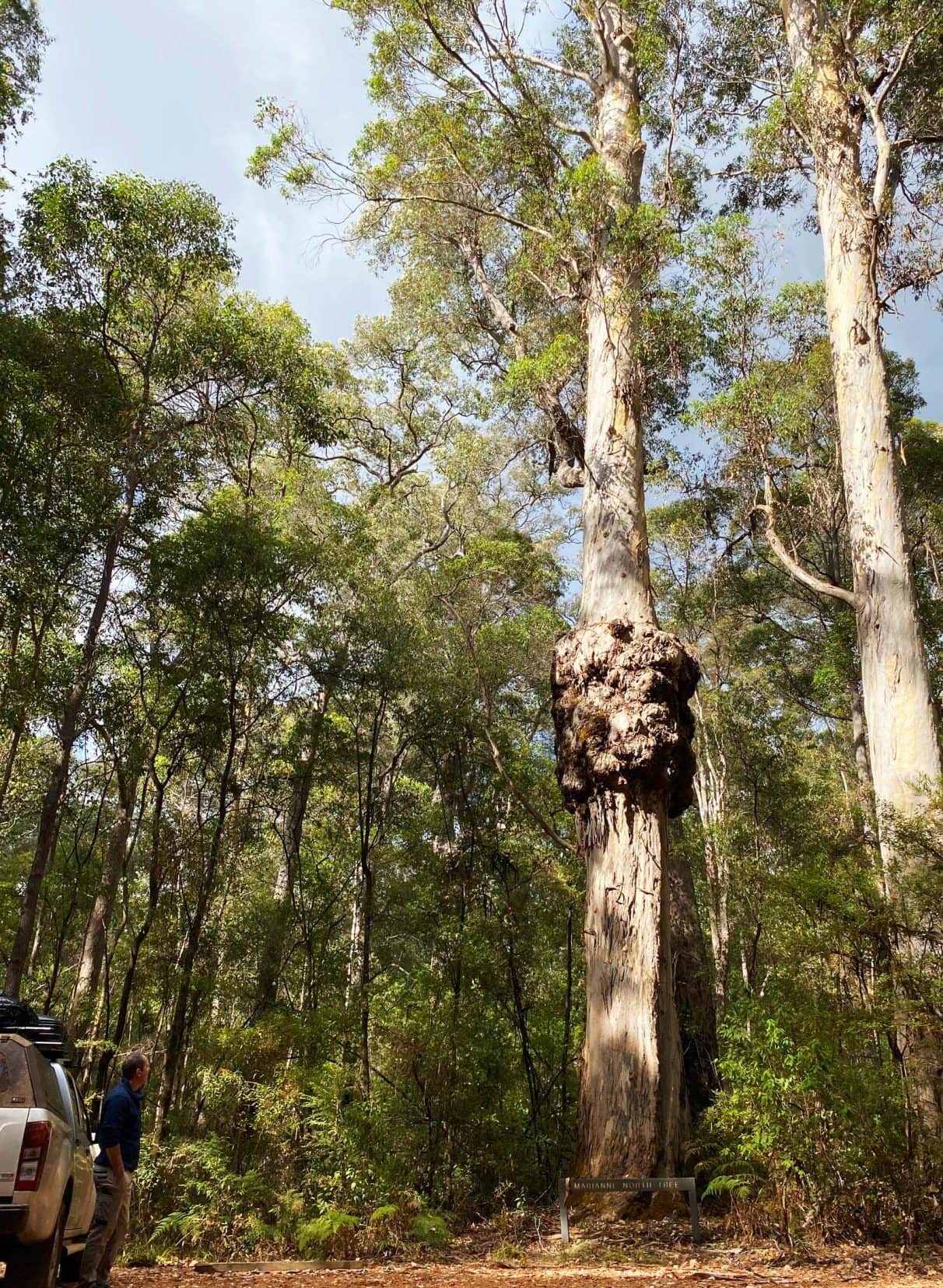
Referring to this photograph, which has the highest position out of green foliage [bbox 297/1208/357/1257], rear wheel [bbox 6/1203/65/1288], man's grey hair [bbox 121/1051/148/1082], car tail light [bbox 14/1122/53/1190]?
man's grey hair [bbox 121/1051/148/1082]

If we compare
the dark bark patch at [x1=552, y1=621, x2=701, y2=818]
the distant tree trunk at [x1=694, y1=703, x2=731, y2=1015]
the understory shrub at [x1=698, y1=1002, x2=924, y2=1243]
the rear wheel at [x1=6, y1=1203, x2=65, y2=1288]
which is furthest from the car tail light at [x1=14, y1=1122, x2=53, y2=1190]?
the distant tree trunk at [x1=694, y1=703, x2=731, y2=1015]

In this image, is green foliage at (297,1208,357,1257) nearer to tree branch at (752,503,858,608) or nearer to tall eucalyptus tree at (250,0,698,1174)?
tall eucalyptus tree at (250,0,698,1174)

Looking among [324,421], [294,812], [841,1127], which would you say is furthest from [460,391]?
[841,1127]

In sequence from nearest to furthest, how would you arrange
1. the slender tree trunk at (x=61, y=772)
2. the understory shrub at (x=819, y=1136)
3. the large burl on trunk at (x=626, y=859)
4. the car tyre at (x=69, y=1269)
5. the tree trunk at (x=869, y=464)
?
the car tyre at (x=69, y=1269), the understory shrub at (x=819, y=1136), the large burl on trunk at (x=626, y=859), the tree trunk at (x=869, y=464), the slender tree trunk at (x=61, y=772)

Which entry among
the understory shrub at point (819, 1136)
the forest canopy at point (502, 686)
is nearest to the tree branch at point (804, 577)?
the forest canopy at point (502, 686)

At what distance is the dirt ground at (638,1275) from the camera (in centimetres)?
448

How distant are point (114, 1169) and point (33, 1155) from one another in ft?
3.11

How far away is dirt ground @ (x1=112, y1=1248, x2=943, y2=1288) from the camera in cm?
448

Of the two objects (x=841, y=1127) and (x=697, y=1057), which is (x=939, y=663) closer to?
(x=697, y=1057)

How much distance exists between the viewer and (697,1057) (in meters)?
9.16

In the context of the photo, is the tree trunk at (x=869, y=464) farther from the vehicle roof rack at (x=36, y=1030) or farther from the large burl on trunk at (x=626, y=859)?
the vehicle roof rack at (x=36, y=1030)

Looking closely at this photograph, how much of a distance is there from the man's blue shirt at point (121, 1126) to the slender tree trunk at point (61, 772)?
430 centimetres

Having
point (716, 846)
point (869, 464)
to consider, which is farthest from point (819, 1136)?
point (716, 846)

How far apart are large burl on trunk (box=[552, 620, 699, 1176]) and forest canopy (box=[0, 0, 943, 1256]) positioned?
3cm
